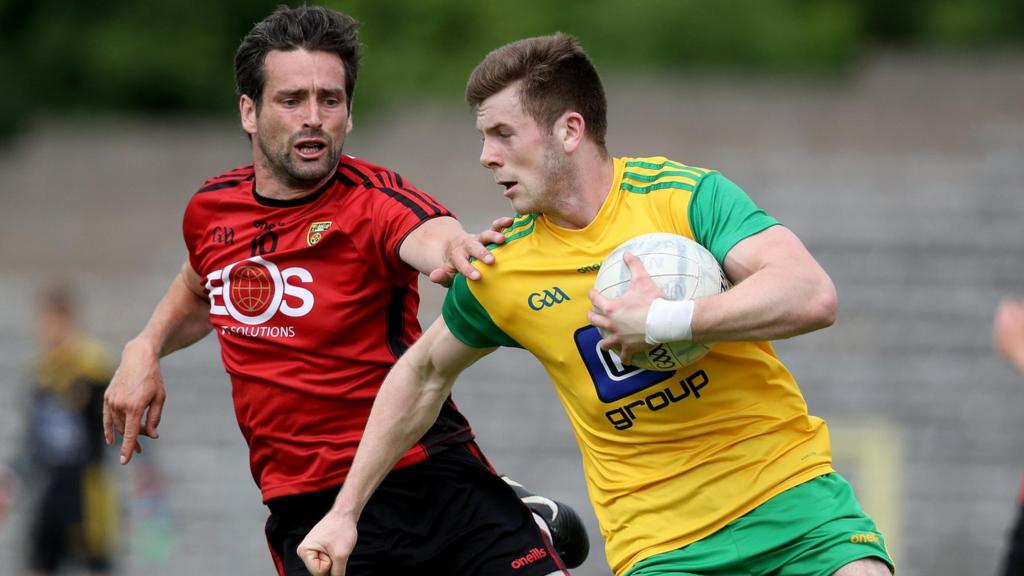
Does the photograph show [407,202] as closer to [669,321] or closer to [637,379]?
[637,379]

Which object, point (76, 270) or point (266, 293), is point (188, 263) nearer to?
point (266, 293)

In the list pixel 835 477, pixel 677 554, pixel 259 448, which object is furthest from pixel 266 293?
pixel 835 477

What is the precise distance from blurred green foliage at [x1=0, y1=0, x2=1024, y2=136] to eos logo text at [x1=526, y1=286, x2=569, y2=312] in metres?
16.7

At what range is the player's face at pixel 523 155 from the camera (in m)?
4.42

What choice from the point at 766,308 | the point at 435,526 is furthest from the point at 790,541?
the point at 435,526

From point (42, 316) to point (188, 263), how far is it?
6747 mm

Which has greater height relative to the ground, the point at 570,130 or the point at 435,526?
the point at 570,130

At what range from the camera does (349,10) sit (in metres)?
22.7

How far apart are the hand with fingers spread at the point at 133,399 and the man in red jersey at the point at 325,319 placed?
1.6 inches

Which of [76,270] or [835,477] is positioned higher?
[835,477]

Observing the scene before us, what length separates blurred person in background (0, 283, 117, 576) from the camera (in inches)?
458

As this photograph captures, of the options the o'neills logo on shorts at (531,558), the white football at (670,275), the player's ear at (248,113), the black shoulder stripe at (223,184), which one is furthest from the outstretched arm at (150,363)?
the white football at (670,275)

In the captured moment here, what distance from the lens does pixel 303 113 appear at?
195 inches

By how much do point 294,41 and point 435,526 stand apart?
1.71 meters
